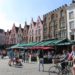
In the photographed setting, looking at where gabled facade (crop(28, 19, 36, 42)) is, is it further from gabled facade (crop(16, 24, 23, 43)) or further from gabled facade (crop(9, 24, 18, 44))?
gabled facade (crop(9, 24, 18, 44))

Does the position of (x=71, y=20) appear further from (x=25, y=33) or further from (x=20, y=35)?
(x=20, y=35)

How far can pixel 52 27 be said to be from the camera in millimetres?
60500

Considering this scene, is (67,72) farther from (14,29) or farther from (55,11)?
(14,29)

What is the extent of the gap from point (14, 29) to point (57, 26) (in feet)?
107

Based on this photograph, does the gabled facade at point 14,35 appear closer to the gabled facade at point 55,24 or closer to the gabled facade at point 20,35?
the gabled facade at point 20,35

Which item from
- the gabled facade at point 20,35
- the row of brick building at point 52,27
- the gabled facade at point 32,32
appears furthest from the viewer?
the gabled facade at point 20,35

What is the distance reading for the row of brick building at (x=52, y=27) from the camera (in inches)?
2078

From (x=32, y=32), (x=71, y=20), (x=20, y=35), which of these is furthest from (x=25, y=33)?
(x=71, y=20)

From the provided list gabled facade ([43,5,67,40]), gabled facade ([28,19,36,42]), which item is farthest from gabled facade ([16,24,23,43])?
gabled facade ([43,5,67,40])

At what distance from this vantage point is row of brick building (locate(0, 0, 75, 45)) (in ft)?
173

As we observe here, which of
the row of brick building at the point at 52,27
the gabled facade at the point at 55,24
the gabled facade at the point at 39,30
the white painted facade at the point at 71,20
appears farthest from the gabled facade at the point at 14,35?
the white painted facade at the point at 71,20

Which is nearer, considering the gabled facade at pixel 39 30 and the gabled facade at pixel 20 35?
the gabled facade at pixel 39 30

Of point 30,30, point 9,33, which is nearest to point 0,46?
point 9,33

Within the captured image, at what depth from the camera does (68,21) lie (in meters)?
53.4
